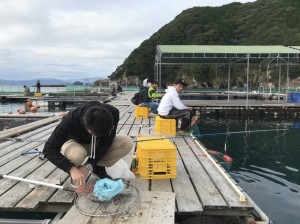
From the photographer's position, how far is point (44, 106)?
2450 centimetres

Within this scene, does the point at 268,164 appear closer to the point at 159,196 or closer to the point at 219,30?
the point at 159,196

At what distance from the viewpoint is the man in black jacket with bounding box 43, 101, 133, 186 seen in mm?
2795

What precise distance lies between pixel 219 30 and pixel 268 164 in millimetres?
63706

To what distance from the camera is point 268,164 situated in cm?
790

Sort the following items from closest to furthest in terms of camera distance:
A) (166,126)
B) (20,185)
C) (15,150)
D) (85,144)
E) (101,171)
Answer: (85,144)
(101,171)
(20,185)
(15,150)
(166,126)

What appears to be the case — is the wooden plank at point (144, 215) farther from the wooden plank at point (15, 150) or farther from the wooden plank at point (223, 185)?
the wooden plank at point (15, 150)

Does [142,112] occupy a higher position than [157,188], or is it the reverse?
[142,112]

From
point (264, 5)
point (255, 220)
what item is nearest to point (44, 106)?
point (255, 220)

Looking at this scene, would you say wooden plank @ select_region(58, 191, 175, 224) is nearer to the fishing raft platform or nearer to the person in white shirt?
the fishing raft platform

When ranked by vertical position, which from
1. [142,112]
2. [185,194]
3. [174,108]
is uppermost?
[174,108]

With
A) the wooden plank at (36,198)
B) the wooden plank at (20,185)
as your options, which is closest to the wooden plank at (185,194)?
the wooden plank at (36,198)

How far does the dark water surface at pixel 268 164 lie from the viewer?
5.41 m

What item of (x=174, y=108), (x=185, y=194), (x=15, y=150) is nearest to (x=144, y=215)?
(x=185, y=194)

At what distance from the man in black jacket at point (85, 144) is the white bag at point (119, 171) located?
0.07 meters
